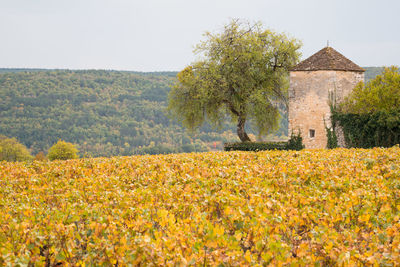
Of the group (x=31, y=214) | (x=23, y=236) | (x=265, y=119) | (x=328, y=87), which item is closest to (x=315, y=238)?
(x=23, y=236)

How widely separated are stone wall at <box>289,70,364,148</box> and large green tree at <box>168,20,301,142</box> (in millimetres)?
2641

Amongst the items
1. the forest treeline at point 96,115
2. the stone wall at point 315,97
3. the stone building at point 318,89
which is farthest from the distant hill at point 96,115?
the stone building at point 318,89

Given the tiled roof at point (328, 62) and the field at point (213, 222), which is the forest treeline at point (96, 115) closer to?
the tiled roof at point (328, 62)

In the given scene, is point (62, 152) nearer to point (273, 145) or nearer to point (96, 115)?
point (273, 145)

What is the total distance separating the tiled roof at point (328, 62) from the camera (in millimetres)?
23969

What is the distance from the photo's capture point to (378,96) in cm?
2314

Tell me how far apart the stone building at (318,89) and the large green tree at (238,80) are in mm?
2788

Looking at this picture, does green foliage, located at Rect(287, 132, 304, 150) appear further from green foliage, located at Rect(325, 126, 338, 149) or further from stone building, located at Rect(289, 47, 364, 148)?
green foliage, located at Rect(325, 126, 338, 149)

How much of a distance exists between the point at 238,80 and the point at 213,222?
76.2ft

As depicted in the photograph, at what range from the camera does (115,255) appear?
362 centimetres

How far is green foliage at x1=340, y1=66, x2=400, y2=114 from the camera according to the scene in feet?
74.7

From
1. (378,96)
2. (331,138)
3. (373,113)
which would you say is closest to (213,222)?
(373,113)

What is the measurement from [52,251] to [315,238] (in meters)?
2.84

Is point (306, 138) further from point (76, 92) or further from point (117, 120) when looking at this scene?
point (76, 92)
